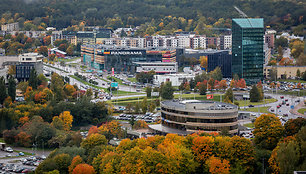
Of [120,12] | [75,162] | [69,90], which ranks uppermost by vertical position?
[120,12]

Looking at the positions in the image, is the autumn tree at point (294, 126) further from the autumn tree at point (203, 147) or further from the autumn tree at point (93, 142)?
the autumn tree at point (93, 142)

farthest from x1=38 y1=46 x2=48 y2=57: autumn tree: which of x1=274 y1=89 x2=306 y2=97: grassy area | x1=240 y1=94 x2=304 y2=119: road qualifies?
x1=240 y1=94 x2=304 y2=119: road

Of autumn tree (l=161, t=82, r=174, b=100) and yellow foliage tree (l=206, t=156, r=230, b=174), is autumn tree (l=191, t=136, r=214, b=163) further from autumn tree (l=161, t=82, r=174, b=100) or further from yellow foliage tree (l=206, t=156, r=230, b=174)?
autumn tree (l=161, t=82, r=174, b=100)

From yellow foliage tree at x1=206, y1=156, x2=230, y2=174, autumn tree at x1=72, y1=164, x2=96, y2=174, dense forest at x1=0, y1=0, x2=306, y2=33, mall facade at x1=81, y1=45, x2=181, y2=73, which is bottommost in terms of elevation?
autumn tree at x1=72, y1=164, x2=96, y2=174

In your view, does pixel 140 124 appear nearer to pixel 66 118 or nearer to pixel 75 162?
pixel 66 118

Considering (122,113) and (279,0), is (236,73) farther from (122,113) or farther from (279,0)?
(122,113)

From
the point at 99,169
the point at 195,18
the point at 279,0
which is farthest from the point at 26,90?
the point at 195,18

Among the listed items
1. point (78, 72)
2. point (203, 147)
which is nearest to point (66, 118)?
point (203, 147)
